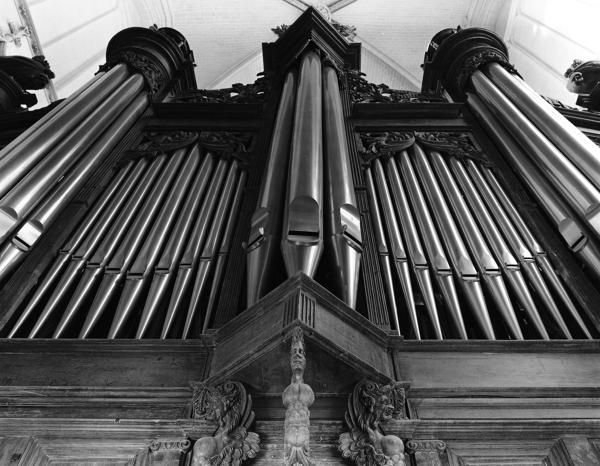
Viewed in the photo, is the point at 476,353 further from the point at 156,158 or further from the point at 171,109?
the point at 171,109

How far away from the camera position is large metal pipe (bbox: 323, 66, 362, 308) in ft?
7.91

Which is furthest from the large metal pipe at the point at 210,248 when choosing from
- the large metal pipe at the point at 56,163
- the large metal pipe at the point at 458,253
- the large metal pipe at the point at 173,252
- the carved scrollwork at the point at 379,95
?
the carved scrollwork at the point at 379,95

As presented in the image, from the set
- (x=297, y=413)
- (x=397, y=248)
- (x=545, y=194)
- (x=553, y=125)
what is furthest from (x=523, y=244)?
(x=297, y=413)

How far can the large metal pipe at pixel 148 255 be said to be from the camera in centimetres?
251

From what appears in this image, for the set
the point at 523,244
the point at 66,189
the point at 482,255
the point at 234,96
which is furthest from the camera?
the point at 234,96

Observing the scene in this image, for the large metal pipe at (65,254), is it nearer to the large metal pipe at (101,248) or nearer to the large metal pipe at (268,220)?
the large metal pipe at (101,248)

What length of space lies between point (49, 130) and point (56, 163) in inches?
17.5

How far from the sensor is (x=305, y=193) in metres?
2.79

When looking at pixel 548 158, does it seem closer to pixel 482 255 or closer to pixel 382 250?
pixel 482 255

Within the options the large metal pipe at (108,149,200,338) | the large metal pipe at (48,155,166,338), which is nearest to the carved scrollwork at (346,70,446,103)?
the large metal pipe at (108,149,200,338)

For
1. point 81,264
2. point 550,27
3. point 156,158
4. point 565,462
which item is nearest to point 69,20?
point 156,158

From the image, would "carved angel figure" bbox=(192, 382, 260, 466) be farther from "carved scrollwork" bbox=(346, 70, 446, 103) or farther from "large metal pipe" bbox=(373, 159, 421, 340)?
"carved scrollwork" bbox=(346, 70, 446, 103)

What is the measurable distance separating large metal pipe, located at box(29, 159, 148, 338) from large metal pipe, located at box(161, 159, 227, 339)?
50 centimetres

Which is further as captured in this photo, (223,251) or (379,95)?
(379,95)
